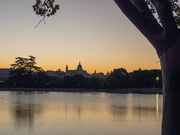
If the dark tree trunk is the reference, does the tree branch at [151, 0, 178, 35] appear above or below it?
above

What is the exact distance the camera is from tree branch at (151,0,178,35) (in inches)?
185

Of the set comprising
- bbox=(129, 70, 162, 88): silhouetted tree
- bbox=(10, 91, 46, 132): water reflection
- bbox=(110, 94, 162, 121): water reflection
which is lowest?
bbox=(110, 94, 162, 121): water reflection

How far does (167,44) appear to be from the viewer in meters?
4.90

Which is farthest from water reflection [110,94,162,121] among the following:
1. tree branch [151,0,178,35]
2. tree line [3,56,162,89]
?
tree line [3,56,162,89]

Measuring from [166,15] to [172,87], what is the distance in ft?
4.28

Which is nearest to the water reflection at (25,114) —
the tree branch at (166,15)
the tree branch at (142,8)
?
the tree branch at (142,8)

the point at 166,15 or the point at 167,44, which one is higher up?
the point at 166,15

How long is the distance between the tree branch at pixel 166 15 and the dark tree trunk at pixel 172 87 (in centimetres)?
23

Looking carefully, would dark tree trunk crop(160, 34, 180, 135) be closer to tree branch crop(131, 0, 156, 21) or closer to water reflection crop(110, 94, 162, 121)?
tree branch crop(131, 0, 156, 21)

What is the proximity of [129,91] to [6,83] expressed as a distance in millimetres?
54398

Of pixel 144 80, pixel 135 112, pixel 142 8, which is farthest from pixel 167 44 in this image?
pixel 144 80

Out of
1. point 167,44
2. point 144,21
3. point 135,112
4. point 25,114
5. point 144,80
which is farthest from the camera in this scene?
point 144,80

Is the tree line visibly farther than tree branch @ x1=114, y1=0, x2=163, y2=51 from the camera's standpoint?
Yes

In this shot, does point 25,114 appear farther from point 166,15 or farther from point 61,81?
point 61,81
